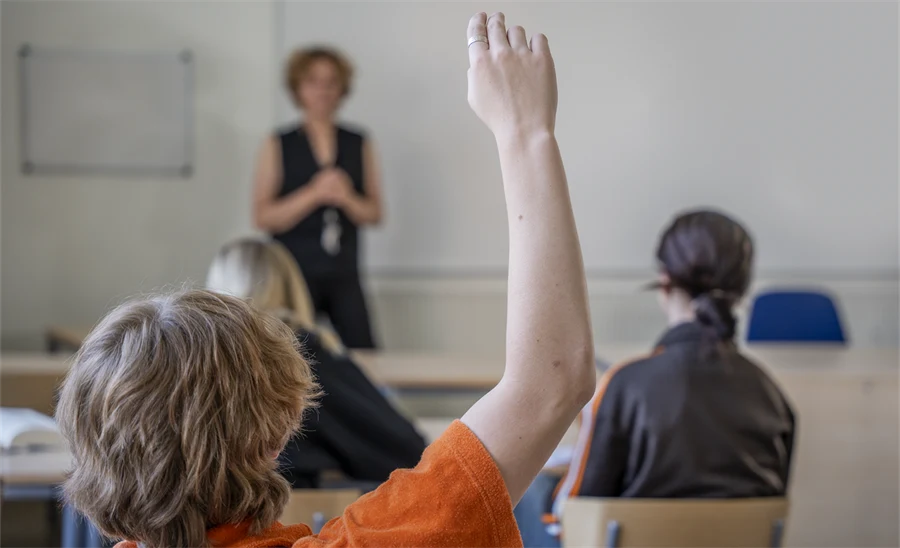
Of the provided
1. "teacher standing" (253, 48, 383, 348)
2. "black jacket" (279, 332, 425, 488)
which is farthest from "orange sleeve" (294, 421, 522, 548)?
"teacher standing" (253, 48, 383, 348)

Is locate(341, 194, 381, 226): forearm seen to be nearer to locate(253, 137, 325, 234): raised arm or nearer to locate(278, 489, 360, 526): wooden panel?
locate(253, 137, 325, 234): raised arm

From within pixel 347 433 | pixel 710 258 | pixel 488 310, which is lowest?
pixel 488 310

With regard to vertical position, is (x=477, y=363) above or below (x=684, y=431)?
below

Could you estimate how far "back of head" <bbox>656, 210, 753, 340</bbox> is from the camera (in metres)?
1.50

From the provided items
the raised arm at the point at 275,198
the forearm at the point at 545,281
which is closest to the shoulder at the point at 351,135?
the raised arm at the point at 275,198

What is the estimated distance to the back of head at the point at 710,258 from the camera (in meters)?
1.50

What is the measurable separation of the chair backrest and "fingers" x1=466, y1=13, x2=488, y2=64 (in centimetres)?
57

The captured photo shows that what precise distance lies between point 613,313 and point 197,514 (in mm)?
3024

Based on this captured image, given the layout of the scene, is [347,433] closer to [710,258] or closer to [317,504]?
[317,504]

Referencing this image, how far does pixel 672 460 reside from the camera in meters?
1.29

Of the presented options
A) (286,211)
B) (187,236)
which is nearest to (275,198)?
(286,211)

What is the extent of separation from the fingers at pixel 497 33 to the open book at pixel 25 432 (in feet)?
3.97

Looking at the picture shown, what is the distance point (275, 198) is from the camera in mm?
3254

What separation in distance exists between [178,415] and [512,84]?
0.96 feet
